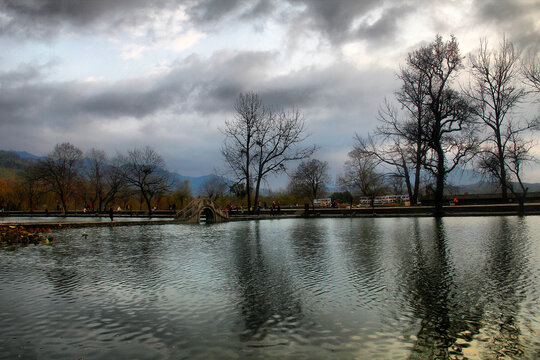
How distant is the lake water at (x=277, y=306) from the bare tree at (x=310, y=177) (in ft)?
242

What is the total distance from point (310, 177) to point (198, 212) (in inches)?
2116

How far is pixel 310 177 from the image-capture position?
3398 inches

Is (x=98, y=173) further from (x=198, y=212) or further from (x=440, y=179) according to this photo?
(x=440, y=179)

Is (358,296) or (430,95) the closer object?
(358,296)

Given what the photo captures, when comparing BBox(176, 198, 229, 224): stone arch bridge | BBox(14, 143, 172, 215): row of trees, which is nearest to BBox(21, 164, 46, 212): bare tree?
BBox(14, 143, 172, 215): row of trees

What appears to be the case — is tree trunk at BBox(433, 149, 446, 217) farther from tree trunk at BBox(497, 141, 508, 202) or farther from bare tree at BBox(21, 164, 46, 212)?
bare tree at BBox(21, 164, 46, 212)

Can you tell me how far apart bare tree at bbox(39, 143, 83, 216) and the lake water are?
55.2 meters

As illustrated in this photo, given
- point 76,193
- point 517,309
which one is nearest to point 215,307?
point 517,309

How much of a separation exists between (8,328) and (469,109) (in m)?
33.8

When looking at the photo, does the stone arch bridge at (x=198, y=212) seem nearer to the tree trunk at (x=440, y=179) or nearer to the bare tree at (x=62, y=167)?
the tree trunk at (x=440, y=179)

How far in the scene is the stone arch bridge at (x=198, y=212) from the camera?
3488 centimetres

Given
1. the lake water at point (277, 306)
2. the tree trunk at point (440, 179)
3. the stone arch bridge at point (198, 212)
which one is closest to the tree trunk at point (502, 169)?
the tree trunk at point (440, 179)

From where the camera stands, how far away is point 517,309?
6.15 m

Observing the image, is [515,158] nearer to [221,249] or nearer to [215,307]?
[221,249]
